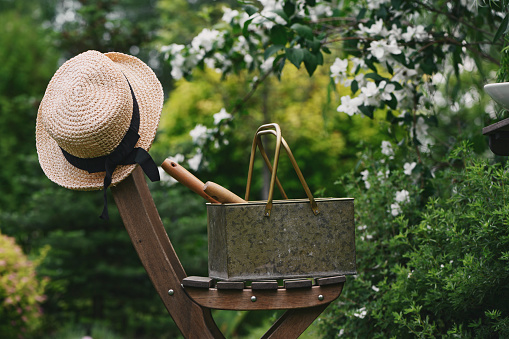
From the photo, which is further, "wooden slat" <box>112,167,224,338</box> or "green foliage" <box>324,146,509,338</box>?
"green foliage" <box>324,146,509,338</box>

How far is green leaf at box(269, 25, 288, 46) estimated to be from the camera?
262cm

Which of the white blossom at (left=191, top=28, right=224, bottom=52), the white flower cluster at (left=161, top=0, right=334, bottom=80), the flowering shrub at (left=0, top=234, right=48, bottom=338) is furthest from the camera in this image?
the flowering shrub at (left=0, top=234, right=48, bottom=338)

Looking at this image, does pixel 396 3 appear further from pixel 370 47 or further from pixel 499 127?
pixel 499 127

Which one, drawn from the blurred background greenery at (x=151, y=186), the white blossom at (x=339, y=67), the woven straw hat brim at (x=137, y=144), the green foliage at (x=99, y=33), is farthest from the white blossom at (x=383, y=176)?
the green foliage at (x=99, y=33)

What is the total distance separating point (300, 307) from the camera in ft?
5.84

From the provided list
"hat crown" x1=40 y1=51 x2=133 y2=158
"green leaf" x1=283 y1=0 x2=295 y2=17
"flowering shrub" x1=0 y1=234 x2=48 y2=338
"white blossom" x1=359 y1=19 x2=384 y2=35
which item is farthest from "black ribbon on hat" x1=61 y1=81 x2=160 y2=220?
"flowering shrub" x1=0 y1=234 x2=48 y2=338

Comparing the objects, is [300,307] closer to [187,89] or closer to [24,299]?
[24,299]

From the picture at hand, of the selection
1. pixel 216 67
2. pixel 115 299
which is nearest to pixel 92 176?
pixel 216 67

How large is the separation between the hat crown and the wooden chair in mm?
183

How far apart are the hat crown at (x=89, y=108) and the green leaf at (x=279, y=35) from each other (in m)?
0.97

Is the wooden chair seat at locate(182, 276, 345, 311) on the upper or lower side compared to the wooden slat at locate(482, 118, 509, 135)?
lower

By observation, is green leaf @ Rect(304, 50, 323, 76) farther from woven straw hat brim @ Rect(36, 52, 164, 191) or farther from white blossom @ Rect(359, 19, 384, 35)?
woven straw hat brim @ Rect(36, 52, 164, 191)

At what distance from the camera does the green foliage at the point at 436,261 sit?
199cm

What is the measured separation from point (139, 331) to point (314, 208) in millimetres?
4647
